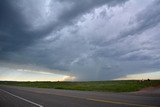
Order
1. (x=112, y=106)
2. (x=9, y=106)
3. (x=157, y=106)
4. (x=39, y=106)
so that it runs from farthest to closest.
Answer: (x=9, y=106), (x=39, y=106), (x=112, y=106), (x=157, y=106)

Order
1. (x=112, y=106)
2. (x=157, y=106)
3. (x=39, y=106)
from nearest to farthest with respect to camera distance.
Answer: (x=157, y=106)
(x=112, y=106)
(x=39, y=106)

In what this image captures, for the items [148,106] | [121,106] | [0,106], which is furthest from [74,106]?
[0,106]

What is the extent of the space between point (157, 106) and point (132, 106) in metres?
1.16

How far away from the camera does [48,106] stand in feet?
46.6

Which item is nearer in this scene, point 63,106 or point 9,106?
point 63,106

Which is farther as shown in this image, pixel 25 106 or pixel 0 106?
pixel 0 106

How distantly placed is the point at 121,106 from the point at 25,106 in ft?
19.9

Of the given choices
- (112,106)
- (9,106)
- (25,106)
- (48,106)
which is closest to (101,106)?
(112,106)

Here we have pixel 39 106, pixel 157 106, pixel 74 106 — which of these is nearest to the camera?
pixel 157 106

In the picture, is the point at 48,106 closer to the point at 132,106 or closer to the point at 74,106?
the point at 74,106

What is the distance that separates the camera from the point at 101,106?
41.6 feet

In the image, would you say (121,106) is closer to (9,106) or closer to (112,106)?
(112,106)

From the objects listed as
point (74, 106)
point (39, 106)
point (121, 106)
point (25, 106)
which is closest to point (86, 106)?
point (74, 106)

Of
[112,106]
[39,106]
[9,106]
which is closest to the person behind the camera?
[112,106]
